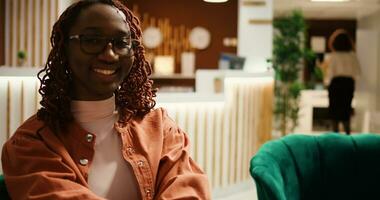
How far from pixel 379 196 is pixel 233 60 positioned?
142 inches

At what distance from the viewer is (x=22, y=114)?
10.2 ft

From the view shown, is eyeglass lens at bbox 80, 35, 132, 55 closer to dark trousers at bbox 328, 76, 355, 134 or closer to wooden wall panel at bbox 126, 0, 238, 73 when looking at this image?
dark trousers at bbox 328, 76, 355, 134

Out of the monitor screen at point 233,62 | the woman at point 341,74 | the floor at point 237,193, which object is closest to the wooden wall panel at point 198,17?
the woman at point 341,74

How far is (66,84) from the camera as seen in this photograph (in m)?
1.31

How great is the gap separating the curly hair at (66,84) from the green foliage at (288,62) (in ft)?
→ 19.1

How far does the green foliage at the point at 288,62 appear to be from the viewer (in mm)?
7102

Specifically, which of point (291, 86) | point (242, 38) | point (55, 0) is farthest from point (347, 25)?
point (55, 0)

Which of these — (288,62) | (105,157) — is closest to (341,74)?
(288,62)

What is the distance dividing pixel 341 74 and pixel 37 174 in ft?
19.3

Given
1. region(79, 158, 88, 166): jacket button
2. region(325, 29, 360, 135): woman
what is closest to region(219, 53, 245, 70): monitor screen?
region(325, 29, 360, 135): woman

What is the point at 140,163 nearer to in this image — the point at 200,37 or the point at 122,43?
the point at 122,43

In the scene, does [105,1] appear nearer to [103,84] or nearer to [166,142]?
[103,84]

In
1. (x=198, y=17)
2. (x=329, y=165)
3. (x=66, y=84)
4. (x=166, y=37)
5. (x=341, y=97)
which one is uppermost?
(x=198, y=17)

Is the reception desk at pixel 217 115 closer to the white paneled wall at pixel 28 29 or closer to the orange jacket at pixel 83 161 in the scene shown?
the white paneled wall at pixel 28 29
